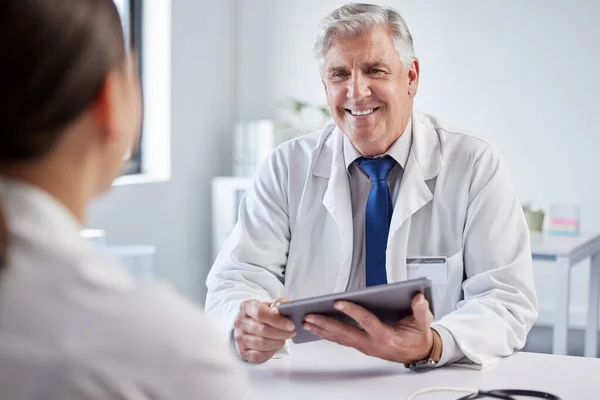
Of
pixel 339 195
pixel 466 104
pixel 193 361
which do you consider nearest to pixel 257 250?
pixel 339 195

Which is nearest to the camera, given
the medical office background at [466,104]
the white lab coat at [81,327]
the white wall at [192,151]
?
the white lab coat at [81,327]

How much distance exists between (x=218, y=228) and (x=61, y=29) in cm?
491

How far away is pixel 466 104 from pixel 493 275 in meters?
3.57

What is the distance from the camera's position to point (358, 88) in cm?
231

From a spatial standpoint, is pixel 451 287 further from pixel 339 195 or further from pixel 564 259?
pixel 564 259

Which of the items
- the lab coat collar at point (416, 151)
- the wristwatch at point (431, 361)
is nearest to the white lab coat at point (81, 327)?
the wristwatch at point (431, 361)

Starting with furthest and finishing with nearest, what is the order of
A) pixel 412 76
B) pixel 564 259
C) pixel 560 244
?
pixel 560 244 < pixel 564 259 < pixel 412 76

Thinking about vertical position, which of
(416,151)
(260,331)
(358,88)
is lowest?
(260,331)

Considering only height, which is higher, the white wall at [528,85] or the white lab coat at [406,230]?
the white wall at [528,85]

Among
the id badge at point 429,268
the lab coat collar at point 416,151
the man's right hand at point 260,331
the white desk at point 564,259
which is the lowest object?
the white desk at point 564,259

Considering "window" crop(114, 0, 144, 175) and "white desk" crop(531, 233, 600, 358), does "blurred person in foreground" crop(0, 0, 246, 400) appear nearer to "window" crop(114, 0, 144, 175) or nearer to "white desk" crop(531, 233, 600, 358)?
"white desk" crop(531, 233, 600, 358)

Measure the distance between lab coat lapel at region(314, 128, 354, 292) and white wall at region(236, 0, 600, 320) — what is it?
3.19 m

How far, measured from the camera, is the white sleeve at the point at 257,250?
2.10 m

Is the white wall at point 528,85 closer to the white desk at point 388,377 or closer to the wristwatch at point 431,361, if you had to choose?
the white desk at point 388,377
